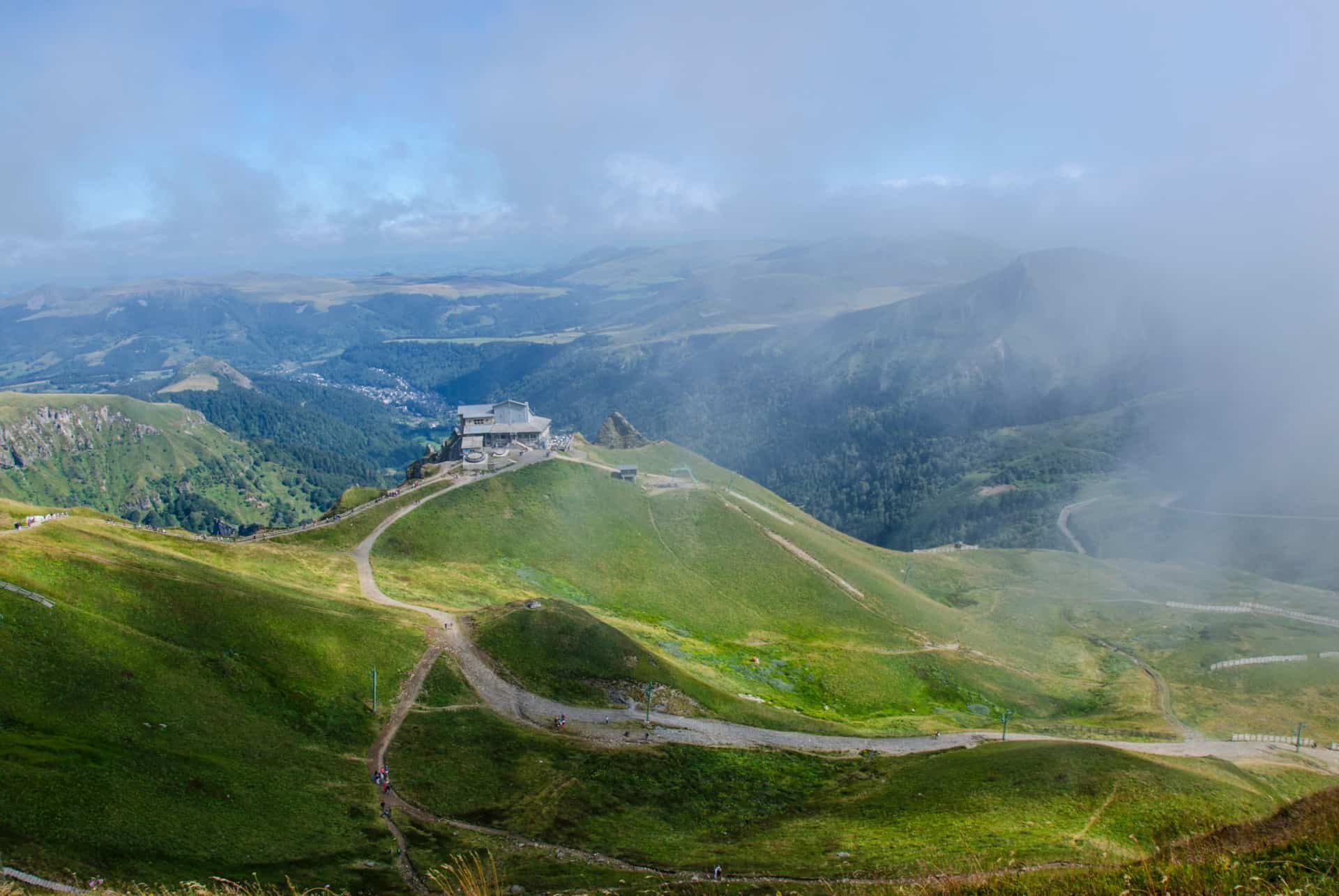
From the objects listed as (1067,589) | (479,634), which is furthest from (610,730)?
(1067,589)

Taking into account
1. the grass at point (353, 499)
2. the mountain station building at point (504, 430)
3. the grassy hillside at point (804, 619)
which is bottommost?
the grassy hillside at point (804, 619)

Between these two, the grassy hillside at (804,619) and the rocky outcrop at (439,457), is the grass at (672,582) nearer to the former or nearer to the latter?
the grassy hillside at (804,619)

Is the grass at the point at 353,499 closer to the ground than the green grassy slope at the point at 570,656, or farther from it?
farther from it

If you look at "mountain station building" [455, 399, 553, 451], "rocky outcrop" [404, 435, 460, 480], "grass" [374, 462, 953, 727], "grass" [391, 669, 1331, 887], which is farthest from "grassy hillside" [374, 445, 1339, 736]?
"rocky outcrop" [404, 435, 460, 480]

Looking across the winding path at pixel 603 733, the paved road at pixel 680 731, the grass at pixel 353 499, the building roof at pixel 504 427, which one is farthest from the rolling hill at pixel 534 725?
the building roof at pixel 504 427

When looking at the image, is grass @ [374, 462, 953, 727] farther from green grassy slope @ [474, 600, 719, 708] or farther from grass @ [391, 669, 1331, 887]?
grass @ [391, 669, 1331, 887]

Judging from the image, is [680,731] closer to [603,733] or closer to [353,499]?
[603,733]
